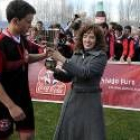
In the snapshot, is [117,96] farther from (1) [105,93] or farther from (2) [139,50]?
(2) [139,50]

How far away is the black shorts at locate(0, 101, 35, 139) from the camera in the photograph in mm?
5039

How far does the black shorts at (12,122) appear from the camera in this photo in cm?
504

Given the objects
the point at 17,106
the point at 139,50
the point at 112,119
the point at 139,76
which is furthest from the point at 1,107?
the point at 139,50

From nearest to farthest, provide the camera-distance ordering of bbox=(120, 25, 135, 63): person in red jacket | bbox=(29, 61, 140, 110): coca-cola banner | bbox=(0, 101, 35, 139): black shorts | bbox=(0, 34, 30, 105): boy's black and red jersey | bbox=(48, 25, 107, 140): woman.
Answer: bbox=(0, 34, 30, 105): boy's black and red jersey
bbox=(0, 101, 35, 139): black shorts
bbox=(48, 25, 107, 140): woman
bbox=(29, 61, 140, 110): coca-cola banner
bbox=(120, 25, 135, 63): person in red jacket

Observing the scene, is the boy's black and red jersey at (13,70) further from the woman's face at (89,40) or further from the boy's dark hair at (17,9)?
the woman's face at (89,40)

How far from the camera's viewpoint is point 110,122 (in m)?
8.93

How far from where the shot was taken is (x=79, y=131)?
207 inches

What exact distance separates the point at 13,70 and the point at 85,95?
0.87 meters

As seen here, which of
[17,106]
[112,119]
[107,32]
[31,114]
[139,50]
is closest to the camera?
[17,106]

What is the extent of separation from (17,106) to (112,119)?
4.71 m

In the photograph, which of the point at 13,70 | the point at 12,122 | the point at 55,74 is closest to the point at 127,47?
the point at 55,74

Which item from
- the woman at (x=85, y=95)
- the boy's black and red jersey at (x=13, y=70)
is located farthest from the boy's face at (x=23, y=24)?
the woman at (x=85, y=95)

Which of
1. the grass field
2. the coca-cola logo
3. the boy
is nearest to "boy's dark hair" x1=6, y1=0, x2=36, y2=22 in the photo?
the boy

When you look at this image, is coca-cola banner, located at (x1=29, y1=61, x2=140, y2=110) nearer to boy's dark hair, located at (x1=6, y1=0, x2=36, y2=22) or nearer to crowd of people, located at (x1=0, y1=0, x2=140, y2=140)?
crowd of people, located at (x1=0, y1=0, x2=140, y2=140)
